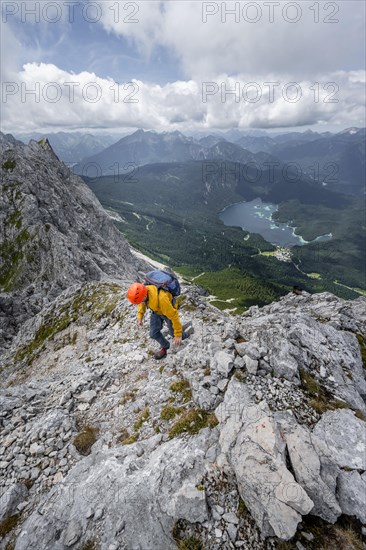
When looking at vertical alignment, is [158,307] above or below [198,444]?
above

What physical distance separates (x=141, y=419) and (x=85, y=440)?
2.22 m

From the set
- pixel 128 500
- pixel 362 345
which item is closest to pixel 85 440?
pixel 128 500

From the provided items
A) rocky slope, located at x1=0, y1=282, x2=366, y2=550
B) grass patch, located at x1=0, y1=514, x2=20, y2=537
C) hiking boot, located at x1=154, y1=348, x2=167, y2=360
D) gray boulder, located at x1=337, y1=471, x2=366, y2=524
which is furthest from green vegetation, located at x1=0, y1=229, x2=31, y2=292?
gray boulder, located at x1=337, y1=471, x2=366, y2=524

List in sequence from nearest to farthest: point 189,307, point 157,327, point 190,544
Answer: point 190,544 → point 157,327 → point 189,307

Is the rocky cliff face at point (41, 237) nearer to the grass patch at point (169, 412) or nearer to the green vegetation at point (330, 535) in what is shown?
the grass patch at point (169, 412)

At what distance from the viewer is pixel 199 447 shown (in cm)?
962

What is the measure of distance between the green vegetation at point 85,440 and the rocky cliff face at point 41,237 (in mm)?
34105

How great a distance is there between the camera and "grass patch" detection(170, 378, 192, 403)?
38.9 feet

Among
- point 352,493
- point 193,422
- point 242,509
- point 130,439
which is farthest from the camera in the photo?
point 130,439

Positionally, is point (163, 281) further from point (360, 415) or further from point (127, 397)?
point (360, 415)

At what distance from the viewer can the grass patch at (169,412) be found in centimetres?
1122

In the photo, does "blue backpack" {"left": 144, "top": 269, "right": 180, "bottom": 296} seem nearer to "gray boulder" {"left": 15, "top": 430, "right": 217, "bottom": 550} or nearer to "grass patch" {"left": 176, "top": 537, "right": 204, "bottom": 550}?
"gray boulder" {"left": 15, "top": 430, "right": 217, "bottom": 550}

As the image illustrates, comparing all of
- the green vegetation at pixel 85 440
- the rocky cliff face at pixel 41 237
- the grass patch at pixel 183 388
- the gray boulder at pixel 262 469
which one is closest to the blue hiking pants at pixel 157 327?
the grass patch at pixel 183 388

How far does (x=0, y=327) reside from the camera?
135ft
